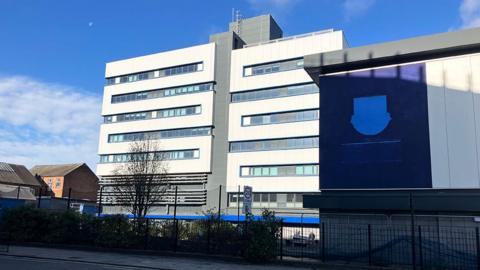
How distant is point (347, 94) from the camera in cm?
2402

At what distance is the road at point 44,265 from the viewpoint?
15.5m

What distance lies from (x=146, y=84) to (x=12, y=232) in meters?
42.6

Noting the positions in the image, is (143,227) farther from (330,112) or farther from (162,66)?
(162,66)

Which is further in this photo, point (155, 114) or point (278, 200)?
point (155, 114)

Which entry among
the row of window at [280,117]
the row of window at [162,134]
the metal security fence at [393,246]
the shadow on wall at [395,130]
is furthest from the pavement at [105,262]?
the row of window at [162,134]

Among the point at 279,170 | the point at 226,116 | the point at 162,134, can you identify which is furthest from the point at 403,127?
the point at 162,134

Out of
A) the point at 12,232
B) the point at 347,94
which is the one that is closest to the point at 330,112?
the point at 347,94

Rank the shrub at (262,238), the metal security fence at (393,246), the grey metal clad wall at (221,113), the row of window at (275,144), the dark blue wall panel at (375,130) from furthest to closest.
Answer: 1. the grey metal clad wall at (221,113)
2. the row of window at (275,144)
3. the dark blue wall panel at (375,130)
4. the shrub at (262,238)
5. the metal security fence at (393,246)

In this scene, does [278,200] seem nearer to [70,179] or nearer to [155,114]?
[155,114]

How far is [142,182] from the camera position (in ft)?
144

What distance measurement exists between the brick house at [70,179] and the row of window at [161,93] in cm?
2478

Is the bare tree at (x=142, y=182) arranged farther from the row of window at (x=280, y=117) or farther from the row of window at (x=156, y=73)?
the row of window at (x=280, y=117)

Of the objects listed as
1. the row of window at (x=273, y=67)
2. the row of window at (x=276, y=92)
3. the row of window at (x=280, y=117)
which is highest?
the row of window at (x=273, y=67)

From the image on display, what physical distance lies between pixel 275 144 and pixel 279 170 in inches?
127
